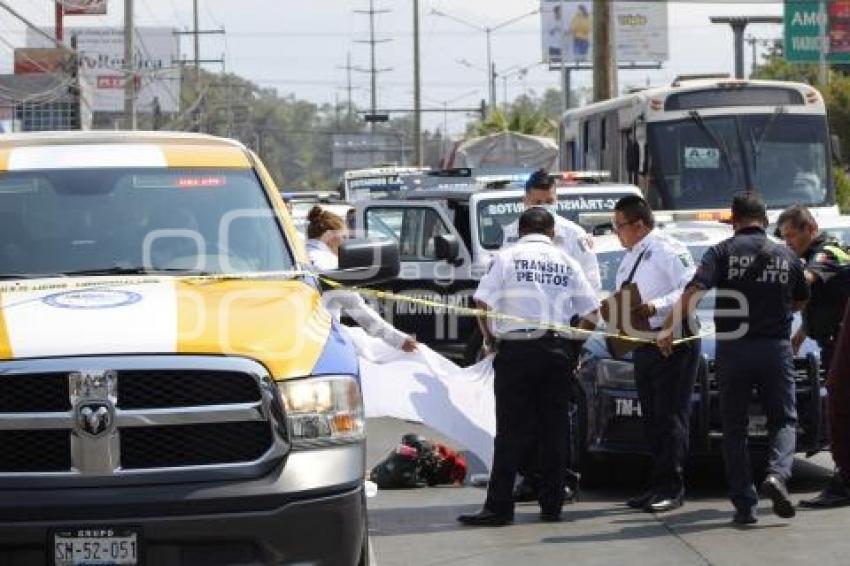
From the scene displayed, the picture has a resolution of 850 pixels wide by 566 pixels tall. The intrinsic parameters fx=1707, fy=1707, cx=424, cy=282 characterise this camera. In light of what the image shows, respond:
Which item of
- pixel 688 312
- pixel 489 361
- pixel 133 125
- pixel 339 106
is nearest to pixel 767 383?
pixel 688 312

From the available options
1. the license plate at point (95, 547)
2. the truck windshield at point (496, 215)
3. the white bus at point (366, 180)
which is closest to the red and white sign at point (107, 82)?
the white bus at point (366, 180)

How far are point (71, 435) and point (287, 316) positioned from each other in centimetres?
103

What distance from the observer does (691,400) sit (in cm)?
1005

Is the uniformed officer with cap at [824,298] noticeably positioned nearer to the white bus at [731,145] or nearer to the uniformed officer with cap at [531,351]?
the uniformed officer with cap at [531,351]

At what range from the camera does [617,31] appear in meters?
94.1

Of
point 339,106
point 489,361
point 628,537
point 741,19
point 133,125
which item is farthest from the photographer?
point 339,106

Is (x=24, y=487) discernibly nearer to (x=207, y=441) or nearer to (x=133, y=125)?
(x=207, y=441)

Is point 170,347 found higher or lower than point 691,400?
higher

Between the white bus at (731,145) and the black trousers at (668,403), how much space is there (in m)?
11.4

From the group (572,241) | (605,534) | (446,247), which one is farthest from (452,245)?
(605,534)

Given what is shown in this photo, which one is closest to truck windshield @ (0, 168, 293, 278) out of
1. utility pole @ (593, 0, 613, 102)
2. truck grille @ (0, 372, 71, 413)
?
truck grille @ (0, 372, 71, 413)

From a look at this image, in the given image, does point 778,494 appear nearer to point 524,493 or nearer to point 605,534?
point 605,534

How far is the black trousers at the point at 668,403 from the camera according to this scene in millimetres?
9797

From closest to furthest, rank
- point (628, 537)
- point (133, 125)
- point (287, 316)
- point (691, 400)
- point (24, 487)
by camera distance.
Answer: point (24, 487)
point (287, 316)
point (628, 537)
point (691, 400)
point (133, 125)
